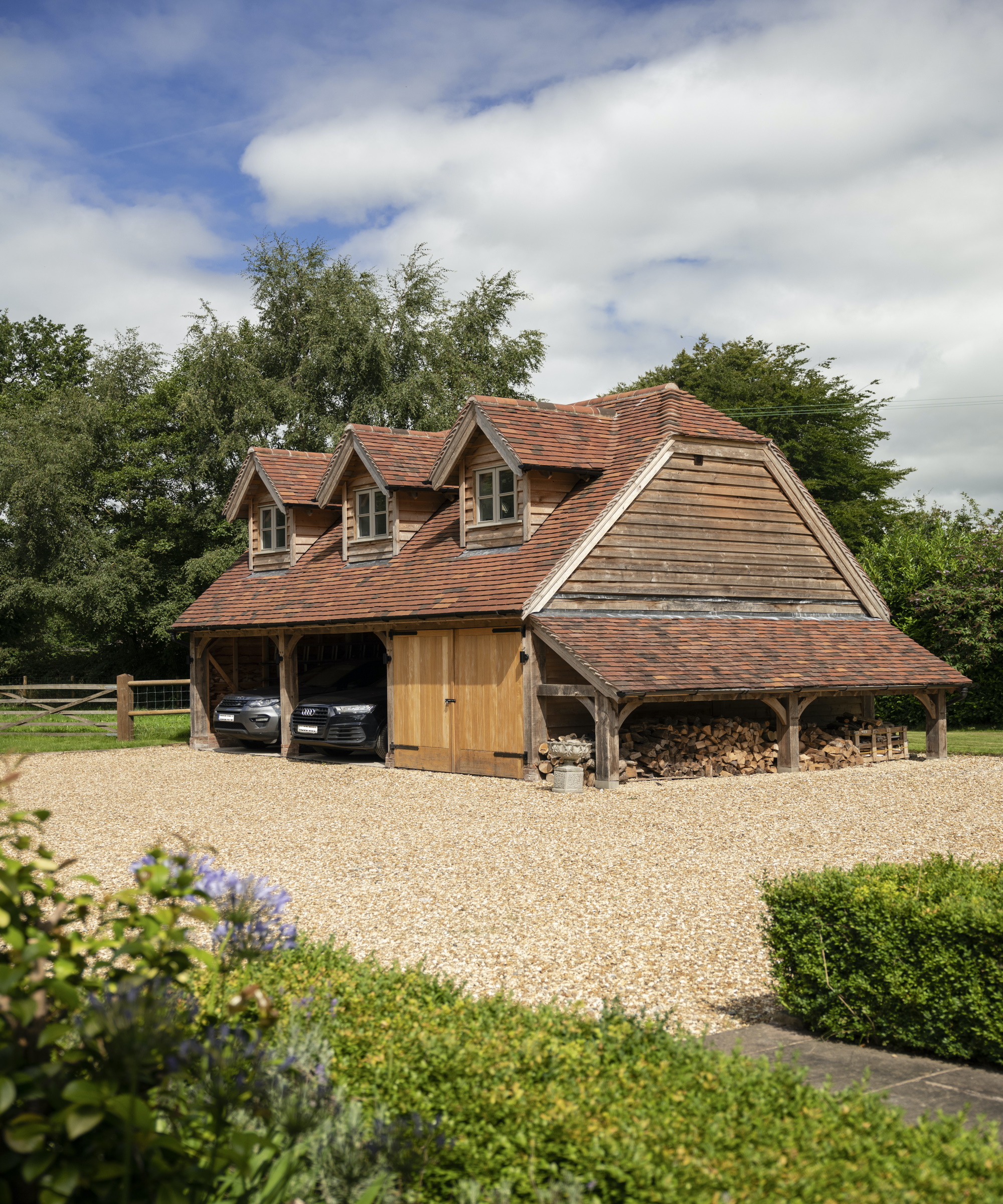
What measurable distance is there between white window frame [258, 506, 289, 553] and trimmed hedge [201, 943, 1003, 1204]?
2178 cm

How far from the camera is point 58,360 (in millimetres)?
56781

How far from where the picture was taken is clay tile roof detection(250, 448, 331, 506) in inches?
977

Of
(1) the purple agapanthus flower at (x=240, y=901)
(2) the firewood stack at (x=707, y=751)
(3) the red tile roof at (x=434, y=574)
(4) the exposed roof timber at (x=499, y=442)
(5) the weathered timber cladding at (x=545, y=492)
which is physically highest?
(4) the exposed roof timber at (x=499, y=442)

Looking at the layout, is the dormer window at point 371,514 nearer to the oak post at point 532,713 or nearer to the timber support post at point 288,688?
the timber support post at point 288,688

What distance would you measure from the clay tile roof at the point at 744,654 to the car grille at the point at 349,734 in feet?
16.8

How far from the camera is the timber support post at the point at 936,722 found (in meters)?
20.0

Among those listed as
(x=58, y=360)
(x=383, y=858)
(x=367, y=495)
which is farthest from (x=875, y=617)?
(x=58, y=360)

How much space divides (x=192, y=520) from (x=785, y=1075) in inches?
1452

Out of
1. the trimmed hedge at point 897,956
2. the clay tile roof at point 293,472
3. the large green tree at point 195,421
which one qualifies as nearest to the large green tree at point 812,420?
the large green tree at point 195,421

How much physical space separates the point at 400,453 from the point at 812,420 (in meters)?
31.5

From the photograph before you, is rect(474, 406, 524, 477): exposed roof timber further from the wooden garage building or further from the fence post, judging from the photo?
the fence post

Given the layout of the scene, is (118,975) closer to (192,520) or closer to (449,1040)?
(449,1040)

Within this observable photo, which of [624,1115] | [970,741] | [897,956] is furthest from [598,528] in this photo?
[624,1115]

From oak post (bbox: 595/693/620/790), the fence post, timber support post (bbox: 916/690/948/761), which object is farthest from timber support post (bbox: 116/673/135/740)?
timber support post (bbox: 916/690/948/761)
